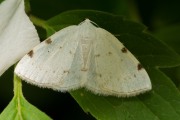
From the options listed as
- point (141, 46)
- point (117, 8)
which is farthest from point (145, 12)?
point (141, 46)

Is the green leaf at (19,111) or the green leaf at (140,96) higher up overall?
the green leaf at (19,111)

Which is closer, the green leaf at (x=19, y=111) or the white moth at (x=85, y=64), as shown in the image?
the green leaf at (x=19, y=111)

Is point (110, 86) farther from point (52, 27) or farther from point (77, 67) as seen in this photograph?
point (52, 27)

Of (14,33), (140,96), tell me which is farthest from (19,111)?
(140,96)

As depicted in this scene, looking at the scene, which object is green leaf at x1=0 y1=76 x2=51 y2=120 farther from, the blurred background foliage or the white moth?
the blurred background foliage

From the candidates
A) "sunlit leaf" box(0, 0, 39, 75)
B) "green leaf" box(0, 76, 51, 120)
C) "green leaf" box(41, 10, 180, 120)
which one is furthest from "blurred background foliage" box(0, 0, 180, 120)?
"green leaf" box(0, 76, 51, 120)

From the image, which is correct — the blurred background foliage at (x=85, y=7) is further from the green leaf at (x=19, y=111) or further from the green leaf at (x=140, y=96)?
the green leaf at (x=19, y=111)

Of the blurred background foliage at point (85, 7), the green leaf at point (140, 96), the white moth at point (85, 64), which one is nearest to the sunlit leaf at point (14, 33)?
the white moth at point (85, 64)
